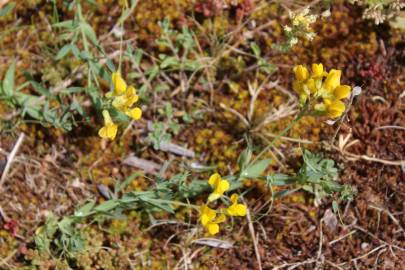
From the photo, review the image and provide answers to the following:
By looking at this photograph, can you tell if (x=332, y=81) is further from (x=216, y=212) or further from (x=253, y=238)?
(x=253, y=238)

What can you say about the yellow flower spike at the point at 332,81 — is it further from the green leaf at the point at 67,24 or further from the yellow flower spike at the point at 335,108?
the green leaf at the point at 67,24

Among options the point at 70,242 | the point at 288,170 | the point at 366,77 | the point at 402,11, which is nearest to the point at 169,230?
the point at 70,242

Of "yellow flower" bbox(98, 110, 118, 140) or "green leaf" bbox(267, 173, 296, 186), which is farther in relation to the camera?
"green leaf" bbox(267, 173, 296, 186)

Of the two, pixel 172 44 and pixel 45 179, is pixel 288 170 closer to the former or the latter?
pixel 172 44

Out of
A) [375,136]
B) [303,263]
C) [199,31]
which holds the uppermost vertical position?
[199,31]

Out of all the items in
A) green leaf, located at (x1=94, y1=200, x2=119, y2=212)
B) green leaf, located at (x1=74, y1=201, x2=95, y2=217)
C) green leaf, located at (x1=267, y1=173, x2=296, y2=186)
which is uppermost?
green leaf, located at (x1=267, y1=173, x2=296, y2=186)

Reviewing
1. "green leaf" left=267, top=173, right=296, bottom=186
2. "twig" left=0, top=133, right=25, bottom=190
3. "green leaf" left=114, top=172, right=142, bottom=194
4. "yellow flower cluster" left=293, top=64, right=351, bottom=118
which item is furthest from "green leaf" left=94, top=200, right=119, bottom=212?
"yellow flower cluster" left=293, top=64, right=351, bottom=118

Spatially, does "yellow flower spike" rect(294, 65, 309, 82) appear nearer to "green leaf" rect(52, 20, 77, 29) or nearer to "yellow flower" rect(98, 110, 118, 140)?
"yellow flower" rect(98, 110, 118, 140)

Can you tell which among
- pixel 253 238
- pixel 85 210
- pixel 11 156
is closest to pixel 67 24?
pixel 11 156
